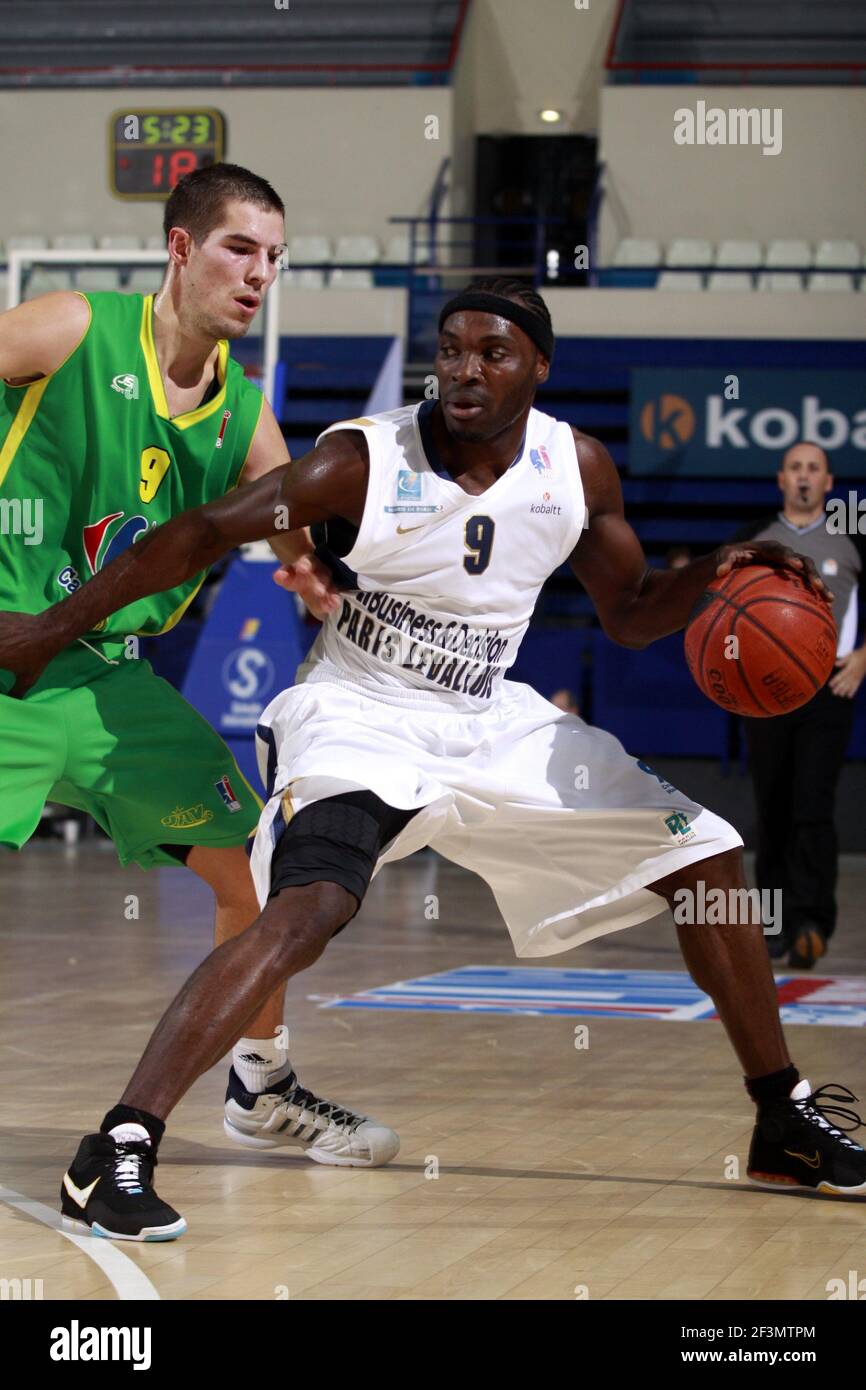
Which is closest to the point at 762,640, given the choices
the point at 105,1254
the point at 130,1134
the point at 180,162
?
the point at 130,1134

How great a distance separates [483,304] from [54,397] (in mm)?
913

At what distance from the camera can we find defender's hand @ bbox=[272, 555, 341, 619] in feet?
11.2

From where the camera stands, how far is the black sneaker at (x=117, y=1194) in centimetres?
282

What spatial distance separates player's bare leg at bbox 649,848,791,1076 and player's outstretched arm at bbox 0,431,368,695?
1029 mm

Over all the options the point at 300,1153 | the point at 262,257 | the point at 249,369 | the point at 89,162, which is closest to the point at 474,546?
the point at 262,257

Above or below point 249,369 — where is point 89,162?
above

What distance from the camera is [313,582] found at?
343 cm

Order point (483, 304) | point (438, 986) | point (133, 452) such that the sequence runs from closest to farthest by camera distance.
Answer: point (483, 304) < point (133, 452) < point (438, 986)

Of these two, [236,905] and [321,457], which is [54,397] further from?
[236,905]

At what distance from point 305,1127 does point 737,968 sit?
37.9 inches

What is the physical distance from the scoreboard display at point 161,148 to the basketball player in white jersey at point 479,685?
8276 millimetres

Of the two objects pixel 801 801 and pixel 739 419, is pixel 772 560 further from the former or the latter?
pixel 739 419

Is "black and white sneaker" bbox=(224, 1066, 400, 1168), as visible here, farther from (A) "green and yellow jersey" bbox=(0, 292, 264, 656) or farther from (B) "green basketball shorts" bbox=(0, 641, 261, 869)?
(A) "green and yellow jersey" bbox=(0, 292, 264, 656)

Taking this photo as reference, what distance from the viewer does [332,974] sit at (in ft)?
20.5
